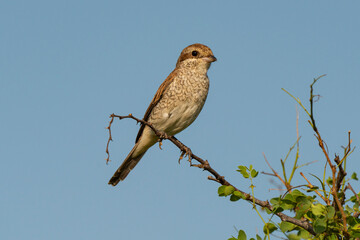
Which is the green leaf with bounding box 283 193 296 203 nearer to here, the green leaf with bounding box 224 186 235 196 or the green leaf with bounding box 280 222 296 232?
the green leaf with bounding box 280 222 296 232

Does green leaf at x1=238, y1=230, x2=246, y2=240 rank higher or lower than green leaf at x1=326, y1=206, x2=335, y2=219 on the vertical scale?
lower

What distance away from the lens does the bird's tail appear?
6.53 m

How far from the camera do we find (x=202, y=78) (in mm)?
6383

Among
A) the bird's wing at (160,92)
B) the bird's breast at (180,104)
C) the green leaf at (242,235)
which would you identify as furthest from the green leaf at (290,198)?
the bird's wing at (160,92)

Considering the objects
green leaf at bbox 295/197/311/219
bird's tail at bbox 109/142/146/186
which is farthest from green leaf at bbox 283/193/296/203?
bird's tail at bbox 109/142/146/186

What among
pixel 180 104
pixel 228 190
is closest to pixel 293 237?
pixel 228 190

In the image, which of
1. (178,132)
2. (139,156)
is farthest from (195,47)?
(139,156)

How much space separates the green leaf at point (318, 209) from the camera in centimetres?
219

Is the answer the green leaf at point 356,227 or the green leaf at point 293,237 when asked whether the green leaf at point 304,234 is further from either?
the green leaf at point 356,227

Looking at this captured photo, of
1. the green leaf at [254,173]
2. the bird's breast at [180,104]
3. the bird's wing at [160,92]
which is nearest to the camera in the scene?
the green leaf at [254,173]

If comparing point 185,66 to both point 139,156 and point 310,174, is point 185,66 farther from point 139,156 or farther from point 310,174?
point 310,174

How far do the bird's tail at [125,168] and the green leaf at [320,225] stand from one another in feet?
14.9

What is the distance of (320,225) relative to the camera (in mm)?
2158

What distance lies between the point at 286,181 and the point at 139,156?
4630 mm
